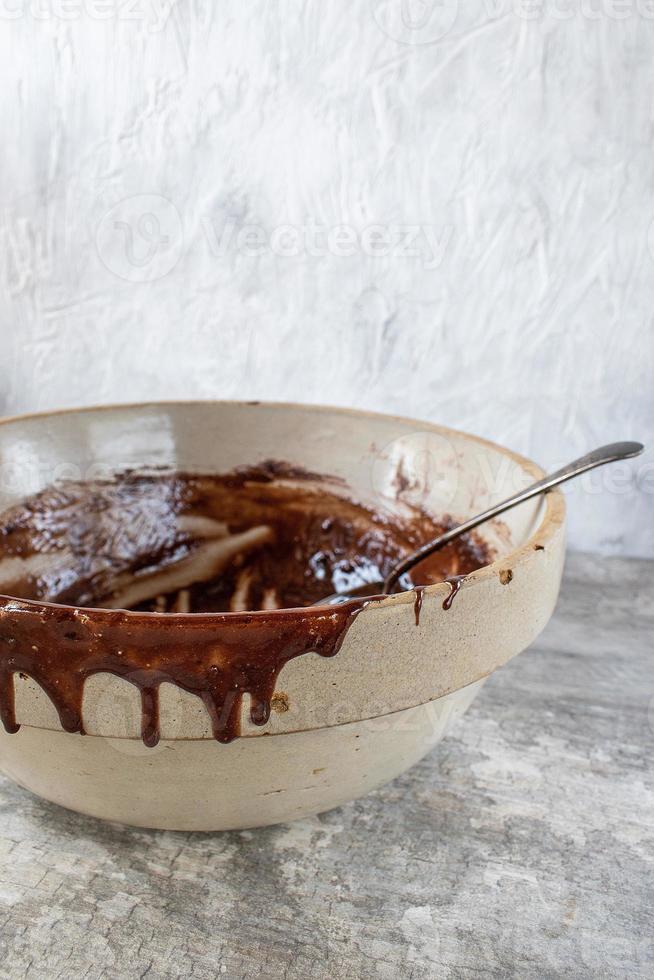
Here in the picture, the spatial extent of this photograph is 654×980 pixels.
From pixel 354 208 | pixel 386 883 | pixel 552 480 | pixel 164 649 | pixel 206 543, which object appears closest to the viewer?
pixel 164 649

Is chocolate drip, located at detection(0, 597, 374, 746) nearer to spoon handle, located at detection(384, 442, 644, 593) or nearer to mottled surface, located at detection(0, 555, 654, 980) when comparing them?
mottled surface, located at detection(0, 555, 654, 980)

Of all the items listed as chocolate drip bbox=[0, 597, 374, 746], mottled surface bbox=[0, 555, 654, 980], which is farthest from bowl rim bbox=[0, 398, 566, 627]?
mottled surface bbox=[0, 555, 654, 980]

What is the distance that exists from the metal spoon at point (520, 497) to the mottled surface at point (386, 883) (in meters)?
0.17

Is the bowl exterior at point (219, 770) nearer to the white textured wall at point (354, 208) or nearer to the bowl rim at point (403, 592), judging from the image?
the bowl rim at point (403, 592)

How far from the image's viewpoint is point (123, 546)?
3.08 feet

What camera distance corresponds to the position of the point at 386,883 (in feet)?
1.88

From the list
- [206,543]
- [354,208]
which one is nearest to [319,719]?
[206,543]

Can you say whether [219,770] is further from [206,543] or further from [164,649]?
[206,543]

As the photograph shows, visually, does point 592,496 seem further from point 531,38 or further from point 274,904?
point 274,904

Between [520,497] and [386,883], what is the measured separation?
0.32m

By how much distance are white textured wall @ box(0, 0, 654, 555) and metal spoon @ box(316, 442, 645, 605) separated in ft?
1.63

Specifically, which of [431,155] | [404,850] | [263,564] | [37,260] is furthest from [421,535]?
[37,260]

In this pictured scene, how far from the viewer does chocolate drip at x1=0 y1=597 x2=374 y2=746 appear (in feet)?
1.45

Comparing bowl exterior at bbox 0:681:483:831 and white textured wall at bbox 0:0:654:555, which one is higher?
white textured wall at bbox 0:0:654:555
